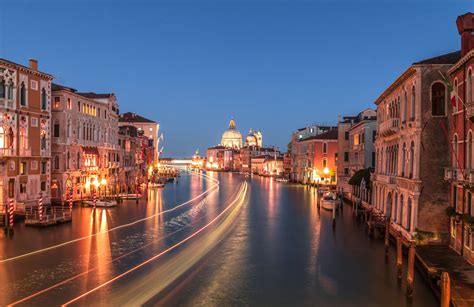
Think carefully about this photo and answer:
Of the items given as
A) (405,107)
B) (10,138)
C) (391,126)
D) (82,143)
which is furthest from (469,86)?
(82,143)

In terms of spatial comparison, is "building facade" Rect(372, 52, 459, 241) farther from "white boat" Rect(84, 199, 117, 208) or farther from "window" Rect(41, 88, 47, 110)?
"white boat" Rect(84, 199, 117, 208)

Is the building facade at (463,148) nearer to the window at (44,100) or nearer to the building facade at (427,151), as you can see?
the building facade at (427,151)

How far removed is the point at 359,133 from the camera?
5275 centimetres

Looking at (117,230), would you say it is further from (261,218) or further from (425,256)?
(425,256)

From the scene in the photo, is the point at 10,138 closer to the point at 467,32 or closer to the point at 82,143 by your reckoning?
the point at 82,143

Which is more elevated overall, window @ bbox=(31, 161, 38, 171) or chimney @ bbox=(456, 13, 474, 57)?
chimney @ bbox=(456, 13, 474, 57)

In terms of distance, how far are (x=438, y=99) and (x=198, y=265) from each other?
47.4 feet

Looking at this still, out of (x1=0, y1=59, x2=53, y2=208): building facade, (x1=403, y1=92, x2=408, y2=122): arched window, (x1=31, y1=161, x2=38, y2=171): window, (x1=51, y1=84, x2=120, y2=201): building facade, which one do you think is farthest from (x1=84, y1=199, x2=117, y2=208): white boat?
(x1=403, y1=92, x2=408, y2=122): arched window

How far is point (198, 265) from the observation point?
22.3 meters

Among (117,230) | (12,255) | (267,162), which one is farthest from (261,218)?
(267,162)

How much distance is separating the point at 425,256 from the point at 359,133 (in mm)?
32175

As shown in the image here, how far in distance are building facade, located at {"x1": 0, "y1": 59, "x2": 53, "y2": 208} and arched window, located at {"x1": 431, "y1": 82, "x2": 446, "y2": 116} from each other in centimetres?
2717

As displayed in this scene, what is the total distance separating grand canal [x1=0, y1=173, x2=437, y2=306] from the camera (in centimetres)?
1769

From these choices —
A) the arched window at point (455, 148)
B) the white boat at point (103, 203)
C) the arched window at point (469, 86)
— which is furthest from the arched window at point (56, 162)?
the arched window at point (469, 86)
